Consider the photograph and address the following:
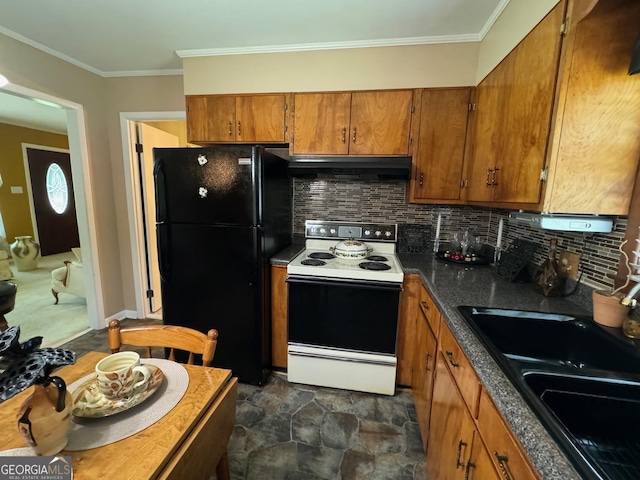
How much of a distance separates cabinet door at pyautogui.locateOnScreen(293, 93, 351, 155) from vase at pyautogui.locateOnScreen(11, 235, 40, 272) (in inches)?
220

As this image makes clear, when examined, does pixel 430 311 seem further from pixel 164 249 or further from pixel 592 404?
pixel 164 249

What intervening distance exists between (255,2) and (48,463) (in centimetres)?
213

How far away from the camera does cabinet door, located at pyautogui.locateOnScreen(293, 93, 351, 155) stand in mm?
2146

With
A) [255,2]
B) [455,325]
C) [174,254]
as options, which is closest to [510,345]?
[455,325]

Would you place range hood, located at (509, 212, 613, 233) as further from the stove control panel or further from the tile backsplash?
the stove control panel

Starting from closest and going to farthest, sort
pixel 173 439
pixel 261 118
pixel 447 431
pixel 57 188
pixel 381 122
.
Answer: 1. pixel 173 439
2. pixel 447 431
3. pixel 381 122
4. pixel 261 118
5. pixel 57 188

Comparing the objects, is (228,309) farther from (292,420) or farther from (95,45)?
(95,45)

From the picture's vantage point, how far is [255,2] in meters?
1.65

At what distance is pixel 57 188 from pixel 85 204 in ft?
15.6

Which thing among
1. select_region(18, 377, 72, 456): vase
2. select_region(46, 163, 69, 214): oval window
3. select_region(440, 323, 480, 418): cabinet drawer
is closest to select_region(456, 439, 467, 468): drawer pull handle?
select_region(440, 323, 480, 418): cabinet drawer

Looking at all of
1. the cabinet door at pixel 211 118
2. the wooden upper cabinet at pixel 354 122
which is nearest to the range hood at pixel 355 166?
the wooden upper cabinet at pixel 354 122

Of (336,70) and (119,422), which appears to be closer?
(119,422)

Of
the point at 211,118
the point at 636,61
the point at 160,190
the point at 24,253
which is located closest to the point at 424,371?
the point at 636,61

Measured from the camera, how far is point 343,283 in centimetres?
194
